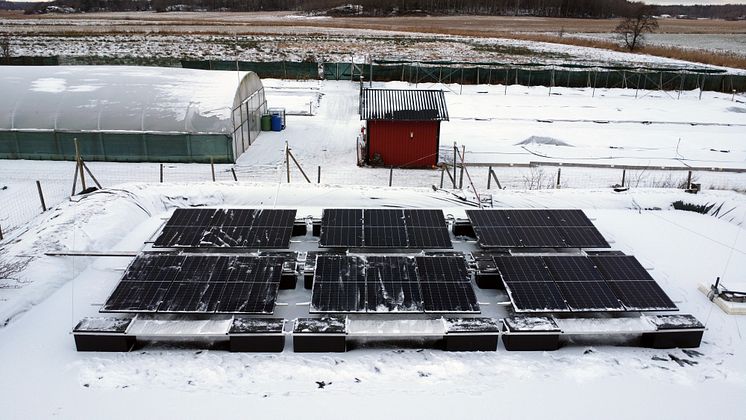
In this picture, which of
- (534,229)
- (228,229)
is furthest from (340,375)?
(534,229)

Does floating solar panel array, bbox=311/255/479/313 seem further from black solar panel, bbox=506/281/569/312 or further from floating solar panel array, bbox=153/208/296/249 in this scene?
floating solar panel array, bbox=153/208/296/249

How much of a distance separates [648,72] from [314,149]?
37.0m

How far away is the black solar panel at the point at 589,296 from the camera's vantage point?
35.9 ft

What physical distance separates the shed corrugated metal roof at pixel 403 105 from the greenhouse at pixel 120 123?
6697mm

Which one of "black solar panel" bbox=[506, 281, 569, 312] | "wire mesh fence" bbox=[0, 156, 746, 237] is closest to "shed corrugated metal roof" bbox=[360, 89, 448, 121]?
"wire mesh fence" bbox=[0, 156, 746, 237]

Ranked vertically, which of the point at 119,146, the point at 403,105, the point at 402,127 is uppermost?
the point at 403,105

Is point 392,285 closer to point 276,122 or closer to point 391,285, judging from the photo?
point 391,285

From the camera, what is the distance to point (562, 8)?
16988 cm

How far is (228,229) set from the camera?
14.0 meters

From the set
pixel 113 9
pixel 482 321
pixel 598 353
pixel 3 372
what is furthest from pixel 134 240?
pixel 113 9

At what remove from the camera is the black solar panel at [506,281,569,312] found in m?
10.9

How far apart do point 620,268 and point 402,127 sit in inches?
593

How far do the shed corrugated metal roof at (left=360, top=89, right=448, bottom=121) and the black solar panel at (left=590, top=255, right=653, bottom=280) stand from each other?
13.8 m

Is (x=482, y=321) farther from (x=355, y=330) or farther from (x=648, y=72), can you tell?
(x=648, y=72)
